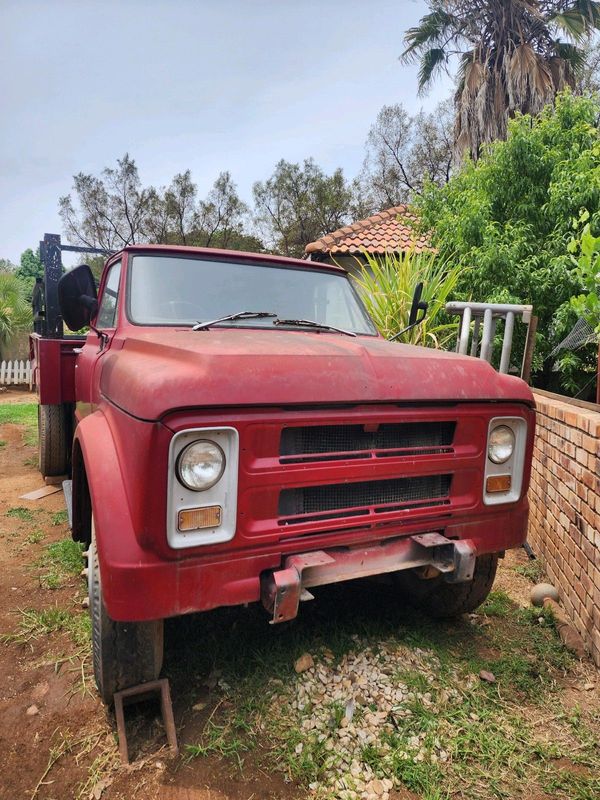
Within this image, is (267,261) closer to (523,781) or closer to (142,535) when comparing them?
(142,535)

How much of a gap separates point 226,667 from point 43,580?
1.61 meters

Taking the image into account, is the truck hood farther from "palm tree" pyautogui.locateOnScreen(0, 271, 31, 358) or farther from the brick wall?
"palm tree" pyautogui.locateOnScreen(0, 271, 31, 358)

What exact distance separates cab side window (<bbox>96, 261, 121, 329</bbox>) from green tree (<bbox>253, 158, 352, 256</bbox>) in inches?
861

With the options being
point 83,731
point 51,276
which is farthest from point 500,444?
point 51,276

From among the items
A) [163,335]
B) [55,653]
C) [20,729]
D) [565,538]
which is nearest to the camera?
[20,729]

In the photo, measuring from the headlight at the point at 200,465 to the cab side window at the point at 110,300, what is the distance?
1.42 metres

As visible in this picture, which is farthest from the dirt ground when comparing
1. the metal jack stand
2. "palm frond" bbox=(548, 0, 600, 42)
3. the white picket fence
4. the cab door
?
"palm frond" bbox=(548, 0, 600, 42)

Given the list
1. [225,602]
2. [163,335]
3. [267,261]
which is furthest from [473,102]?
[225,602]

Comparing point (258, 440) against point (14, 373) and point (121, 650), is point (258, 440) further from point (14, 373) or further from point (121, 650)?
point (14, 373)

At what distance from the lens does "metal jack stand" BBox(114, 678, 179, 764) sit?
201cm

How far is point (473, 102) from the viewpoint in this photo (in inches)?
567

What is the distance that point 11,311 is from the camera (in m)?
14.9

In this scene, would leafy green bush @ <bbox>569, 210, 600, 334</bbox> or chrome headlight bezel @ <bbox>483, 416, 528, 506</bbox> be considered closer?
chrome headlight bezel @ <bbox>483, 416, 528, 506</bbox>

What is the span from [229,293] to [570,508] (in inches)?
92.6
